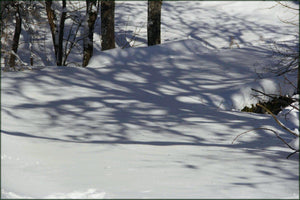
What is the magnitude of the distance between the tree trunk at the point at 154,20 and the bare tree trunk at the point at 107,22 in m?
0.85

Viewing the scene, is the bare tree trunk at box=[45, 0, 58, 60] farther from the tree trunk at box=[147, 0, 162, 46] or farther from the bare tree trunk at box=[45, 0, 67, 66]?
the tree trunk at box=[147, 0, 162, 46]

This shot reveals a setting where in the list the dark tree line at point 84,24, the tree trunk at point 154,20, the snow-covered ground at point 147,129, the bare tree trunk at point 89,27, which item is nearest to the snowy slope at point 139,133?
the snow-covered ground at point 147,129

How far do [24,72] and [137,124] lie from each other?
7.29 feet

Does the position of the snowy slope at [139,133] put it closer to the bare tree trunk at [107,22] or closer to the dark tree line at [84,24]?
the dark tree line at [84,24]

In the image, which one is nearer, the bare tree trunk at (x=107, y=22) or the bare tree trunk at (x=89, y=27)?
the bare tree trunk at (x=89, y=27)

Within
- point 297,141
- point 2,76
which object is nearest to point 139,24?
point 2,76

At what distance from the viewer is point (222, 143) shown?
401 centimetres

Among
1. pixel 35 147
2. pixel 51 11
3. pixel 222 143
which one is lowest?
pixel 222 143

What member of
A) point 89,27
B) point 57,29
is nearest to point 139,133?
point 89,27

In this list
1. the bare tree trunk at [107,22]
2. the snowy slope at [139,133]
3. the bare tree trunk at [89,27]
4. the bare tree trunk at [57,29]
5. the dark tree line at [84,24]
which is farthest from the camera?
the bare tree trunk at [107,22]

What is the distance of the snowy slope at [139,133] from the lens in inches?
98.9

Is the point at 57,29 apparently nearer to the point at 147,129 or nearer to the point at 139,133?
the point at 147,129

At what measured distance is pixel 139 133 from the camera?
4078 millimetres

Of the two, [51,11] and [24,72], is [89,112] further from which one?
[51,11]
